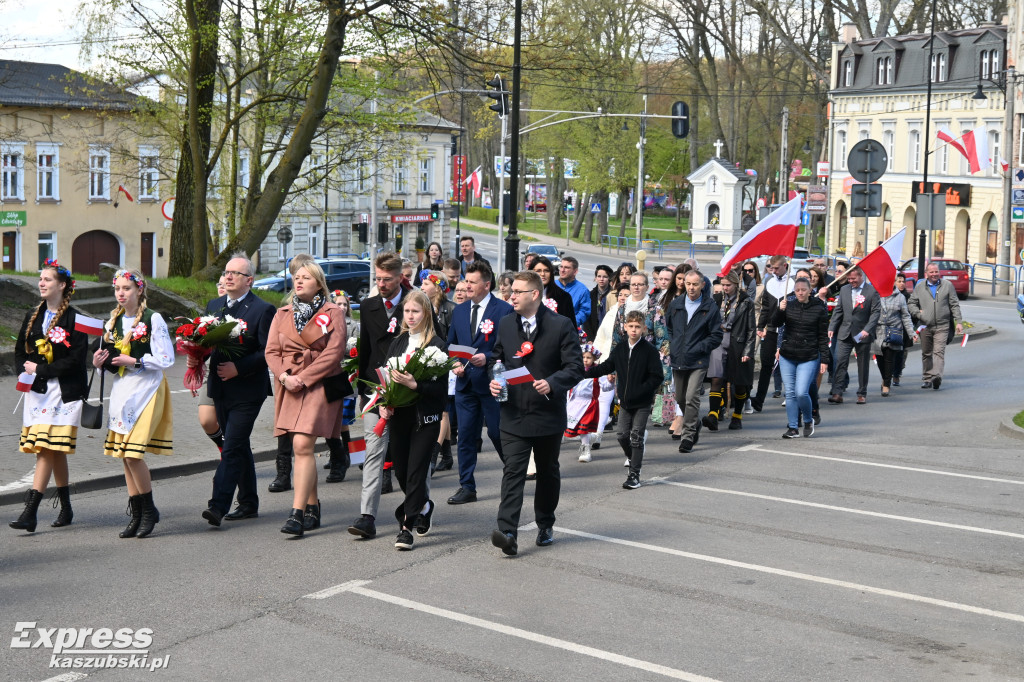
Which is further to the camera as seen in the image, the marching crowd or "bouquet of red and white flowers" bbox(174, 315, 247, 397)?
"bouquet of red and white flowers" bbox(174, 315, 247, 397)

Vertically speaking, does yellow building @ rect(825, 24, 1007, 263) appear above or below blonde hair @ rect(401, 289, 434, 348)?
A: above

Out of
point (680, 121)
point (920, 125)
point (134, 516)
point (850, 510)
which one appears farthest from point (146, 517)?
point (920, 125)

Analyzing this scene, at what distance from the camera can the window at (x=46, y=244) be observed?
50.0m

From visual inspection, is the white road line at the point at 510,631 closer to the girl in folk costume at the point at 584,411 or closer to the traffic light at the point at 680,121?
the girl in folk costume at the point at 584,411

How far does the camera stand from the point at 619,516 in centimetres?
970

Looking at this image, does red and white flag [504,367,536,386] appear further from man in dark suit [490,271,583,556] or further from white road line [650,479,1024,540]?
white road line [650,479,1024,540]

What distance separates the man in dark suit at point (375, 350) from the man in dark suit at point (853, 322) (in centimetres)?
934

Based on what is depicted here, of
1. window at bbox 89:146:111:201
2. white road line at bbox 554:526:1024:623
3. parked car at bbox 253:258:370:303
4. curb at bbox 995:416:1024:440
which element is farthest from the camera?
window at bbox 89:146:111:201

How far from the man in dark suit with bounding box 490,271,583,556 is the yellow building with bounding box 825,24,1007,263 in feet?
155

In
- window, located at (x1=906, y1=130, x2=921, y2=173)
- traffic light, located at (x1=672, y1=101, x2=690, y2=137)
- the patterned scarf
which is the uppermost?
window, located at (x1=906, y1=130, x2=921, y2=173)

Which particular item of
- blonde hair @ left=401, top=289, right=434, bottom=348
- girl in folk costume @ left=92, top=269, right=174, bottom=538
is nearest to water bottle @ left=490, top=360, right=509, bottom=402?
blonde hair @ left=401, top=289, right=434, bottom=348

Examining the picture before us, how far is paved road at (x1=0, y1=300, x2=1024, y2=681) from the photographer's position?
20.3ft

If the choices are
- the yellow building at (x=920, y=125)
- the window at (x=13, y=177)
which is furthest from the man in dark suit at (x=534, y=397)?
the yellow building at (x=920, y=125)

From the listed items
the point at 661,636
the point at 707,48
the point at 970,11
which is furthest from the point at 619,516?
the point at 970,11
